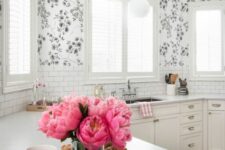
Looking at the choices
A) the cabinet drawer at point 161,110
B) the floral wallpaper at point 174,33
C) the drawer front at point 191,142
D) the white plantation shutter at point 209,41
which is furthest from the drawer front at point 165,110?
the white plantation shutter at point 209,41

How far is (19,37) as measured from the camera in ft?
9.38

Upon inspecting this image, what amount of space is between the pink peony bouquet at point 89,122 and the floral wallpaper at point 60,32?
277 centimetres

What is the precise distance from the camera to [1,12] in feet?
7.80

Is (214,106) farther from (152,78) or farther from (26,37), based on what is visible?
(26,37)

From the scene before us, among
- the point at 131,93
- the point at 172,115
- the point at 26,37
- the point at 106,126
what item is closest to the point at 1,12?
the point at 26,37

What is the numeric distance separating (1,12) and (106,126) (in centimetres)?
200

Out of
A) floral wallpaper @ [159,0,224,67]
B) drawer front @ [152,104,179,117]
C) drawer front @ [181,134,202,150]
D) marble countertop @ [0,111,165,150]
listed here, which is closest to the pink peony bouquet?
marble countertop @ [0,111,165,150]

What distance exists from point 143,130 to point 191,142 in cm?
98

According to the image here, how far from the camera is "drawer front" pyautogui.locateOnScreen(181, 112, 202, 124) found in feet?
13.0

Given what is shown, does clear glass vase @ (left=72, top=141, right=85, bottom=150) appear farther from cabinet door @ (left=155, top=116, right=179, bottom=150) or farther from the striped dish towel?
cabinet door @ (left=155, top=116, right=179, bottom=150)

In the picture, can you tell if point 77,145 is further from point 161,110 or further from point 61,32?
point 161,110

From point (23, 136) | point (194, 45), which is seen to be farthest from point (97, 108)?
point (194, 45)

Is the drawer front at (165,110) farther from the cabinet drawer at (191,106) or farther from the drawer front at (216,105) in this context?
the drawer front at (216,105)

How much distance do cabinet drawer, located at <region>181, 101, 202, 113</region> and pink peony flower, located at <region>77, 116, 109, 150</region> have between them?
336cm
